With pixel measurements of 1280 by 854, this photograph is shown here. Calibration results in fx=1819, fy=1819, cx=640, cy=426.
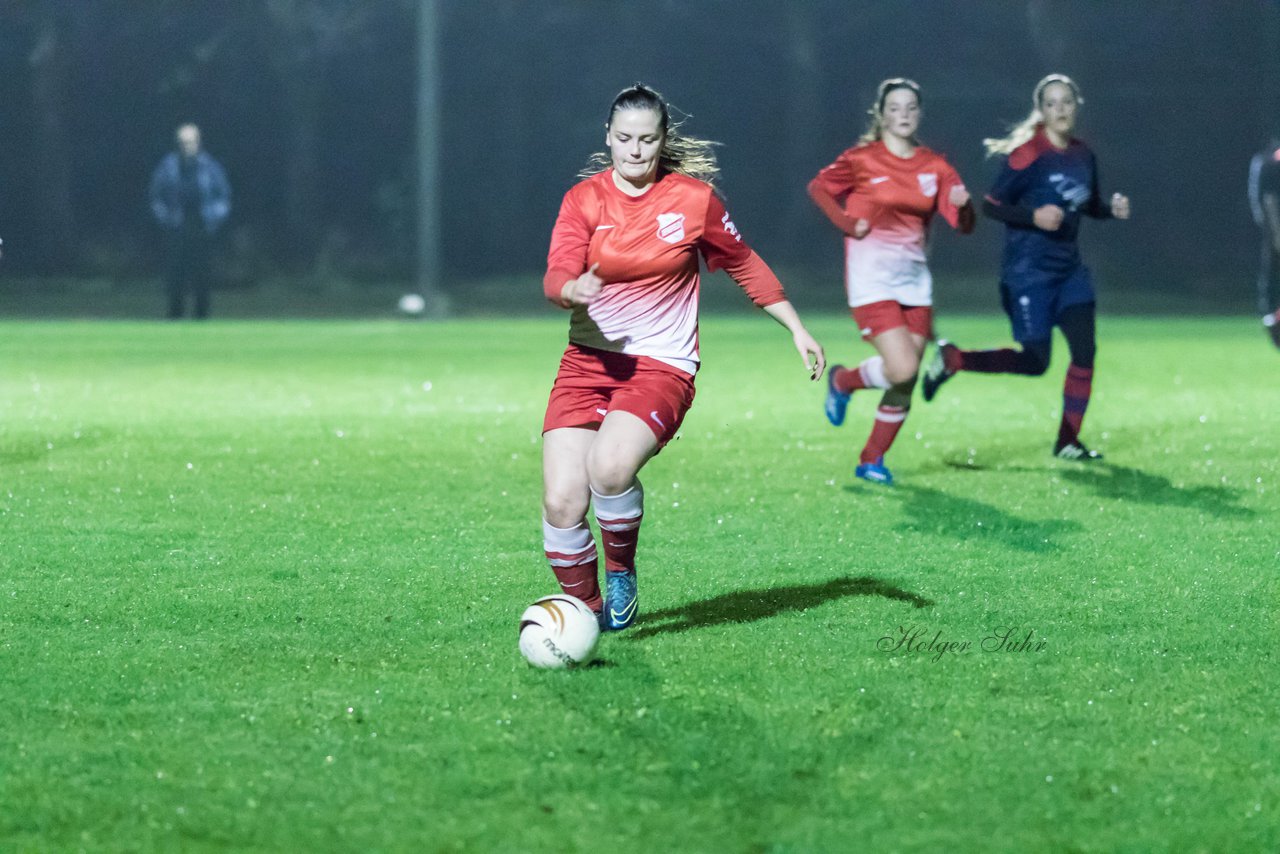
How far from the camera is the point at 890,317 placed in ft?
28.2

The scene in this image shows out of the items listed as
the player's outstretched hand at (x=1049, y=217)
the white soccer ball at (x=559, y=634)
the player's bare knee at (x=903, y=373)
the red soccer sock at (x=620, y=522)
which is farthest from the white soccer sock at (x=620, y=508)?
the player's outstretched hand at (x=1049, y=217)

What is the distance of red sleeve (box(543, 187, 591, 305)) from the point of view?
5219mm

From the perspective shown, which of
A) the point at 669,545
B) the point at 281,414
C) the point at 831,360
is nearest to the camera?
the point at 669,545

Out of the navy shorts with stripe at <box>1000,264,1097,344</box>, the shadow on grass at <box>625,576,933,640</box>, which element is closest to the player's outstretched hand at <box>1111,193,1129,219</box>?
the navy shorts with stripe at <box>1000,264,1097,344</box>

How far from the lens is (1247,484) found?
8609 millimetres

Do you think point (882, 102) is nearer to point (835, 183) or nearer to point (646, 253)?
point (835, 183)

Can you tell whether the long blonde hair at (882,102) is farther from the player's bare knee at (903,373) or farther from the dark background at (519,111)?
the dark background at (519,111)

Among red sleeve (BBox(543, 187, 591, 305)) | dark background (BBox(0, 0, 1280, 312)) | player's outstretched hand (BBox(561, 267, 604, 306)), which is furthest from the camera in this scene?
dark background (BBox(0, 0, 1280, 312))

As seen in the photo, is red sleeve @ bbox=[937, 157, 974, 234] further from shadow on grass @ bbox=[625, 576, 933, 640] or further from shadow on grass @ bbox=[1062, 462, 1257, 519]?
shadow on grass @ bbox=[625, 576, 933, 640]

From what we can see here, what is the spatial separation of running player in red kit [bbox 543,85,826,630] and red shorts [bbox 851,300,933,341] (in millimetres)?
2982

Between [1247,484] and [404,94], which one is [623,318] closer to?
[1247,484]

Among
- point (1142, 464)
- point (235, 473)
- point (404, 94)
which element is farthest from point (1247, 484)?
point (404, 94)

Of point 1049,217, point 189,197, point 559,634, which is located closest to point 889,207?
point 1049,217

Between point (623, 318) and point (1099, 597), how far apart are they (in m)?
1.87
